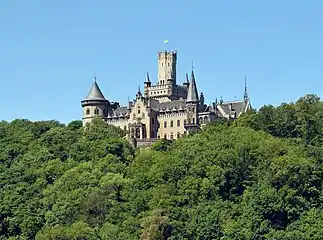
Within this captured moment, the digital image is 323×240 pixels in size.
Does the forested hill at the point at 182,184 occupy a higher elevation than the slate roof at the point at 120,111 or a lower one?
lower

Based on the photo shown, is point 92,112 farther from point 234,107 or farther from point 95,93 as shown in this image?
point 234,107

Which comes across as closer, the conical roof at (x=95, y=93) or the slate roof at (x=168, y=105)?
the slate roof at (x=168, y=105)

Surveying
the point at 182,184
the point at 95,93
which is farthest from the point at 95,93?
the point at 182,184

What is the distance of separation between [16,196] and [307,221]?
28.9 m

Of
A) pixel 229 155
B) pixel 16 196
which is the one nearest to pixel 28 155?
pixel 16 196

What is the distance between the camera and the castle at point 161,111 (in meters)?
119

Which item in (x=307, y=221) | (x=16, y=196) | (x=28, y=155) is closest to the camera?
(x=307, y=221)

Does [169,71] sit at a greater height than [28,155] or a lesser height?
greater

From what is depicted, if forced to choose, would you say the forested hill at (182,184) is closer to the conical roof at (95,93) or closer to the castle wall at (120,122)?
the castle wall at (120,122)

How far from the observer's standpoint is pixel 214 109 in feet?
395

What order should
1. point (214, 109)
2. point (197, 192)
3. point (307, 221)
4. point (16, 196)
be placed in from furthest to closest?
point (214, 109), point (16, 196), point (197, 192), point (307, 221)

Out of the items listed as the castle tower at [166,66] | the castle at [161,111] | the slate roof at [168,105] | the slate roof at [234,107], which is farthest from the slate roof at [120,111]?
the slate roof at [234,107]

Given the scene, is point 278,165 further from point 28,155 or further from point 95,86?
point 95,86

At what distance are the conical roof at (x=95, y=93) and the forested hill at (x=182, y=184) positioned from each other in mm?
19237
